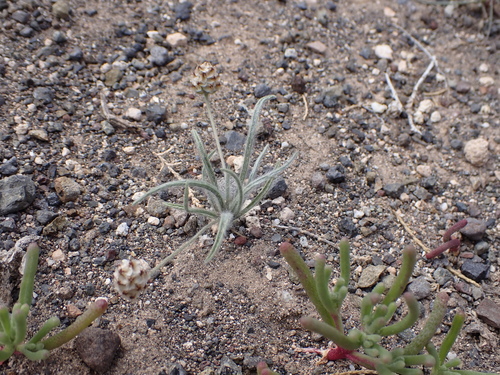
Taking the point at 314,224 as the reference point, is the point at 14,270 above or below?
below

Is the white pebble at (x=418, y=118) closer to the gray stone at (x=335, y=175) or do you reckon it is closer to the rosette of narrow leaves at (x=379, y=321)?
the gray stone at (x=335, y=175)

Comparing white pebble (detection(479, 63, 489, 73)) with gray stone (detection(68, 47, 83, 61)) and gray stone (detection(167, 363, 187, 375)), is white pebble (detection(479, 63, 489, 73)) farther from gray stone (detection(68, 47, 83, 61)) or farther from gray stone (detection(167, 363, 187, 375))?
gray stone (detection(167, 363, 187, 375))

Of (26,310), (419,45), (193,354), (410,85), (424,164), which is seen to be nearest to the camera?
(26,310)

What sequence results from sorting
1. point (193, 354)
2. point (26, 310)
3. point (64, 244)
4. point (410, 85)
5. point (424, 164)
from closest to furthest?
point (26, 310) → point (193, 354) → point (64, 244) → point (424, 164) → point (410, 85)

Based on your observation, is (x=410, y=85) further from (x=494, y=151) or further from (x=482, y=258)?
(x=482, y=258)

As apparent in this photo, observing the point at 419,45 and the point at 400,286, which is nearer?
the point at 400,286

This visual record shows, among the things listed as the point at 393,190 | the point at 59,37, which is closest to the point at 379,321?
the point at 393,190

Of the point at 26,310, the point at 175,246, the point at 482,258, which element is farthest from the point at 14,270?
the point at 482,258
